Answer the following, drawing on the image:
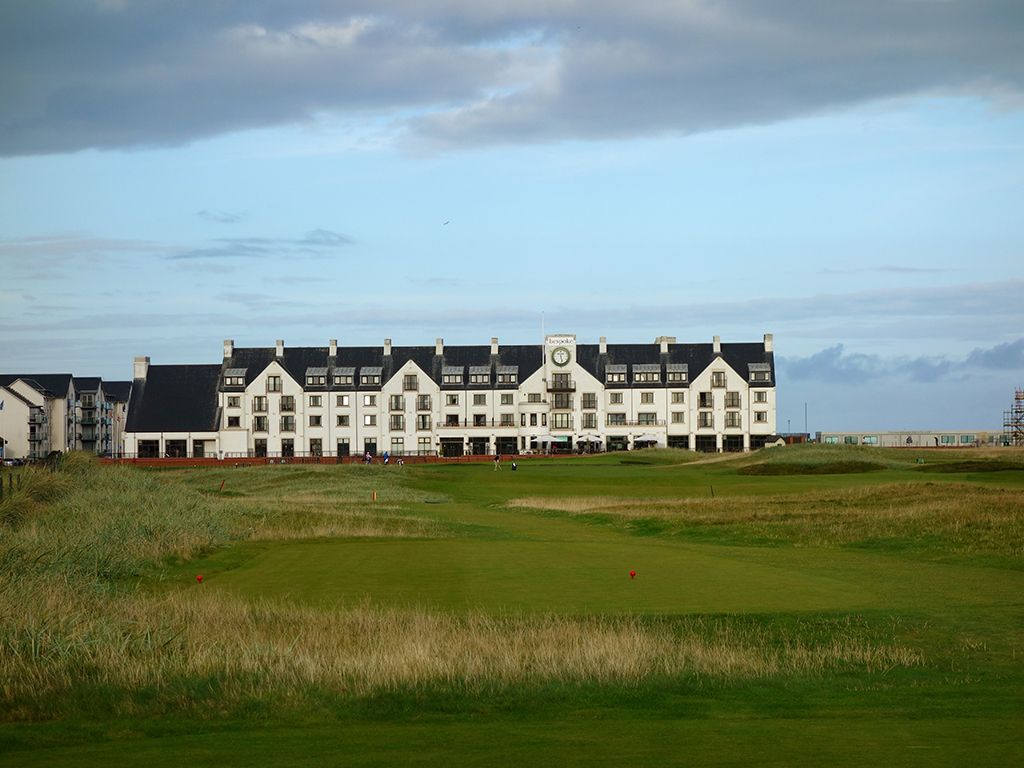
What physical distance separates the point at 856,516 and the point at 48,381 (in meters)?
110

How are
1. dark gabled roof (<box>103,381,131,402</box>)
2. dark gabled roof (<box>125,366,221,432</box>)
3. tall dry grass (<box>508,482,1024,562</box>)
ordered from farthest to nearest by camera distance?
dark gabled roof (<box>103,381,131,402</box>), dark gabled roof (<box>125,366,221,432</box>), tall dry grass (<box>508,482,1024,562</box>)

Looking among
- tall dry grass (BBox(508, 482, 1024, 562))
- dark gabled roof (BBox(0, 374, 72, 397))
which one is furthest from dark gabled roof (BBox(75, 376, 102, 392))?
tall dry grass (BBox(508, 482, 1024, 562))

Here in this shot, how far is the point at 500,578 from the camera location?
23.4 meters

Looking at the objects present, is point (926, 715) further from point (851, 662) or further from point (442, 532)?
point (442, 532)

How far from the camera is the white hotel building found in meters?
116

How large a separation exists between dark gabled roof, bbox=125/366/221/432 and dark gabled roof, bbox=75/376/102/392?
23.7 meters

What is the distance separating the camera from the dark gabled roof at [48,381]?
415 feet

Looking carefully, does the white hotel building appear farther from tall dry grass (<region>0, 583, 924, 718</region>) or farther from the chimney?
tall dry grass (<region>0, 583, 924, 718</region>)

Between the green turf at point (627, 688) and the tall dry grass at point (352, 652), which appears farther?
the tall dry grass at point (352, 652)

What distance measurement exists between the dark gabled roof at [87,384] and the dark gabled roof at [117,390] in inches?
266

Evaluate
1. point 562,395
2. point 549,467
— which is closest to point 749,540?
point 549,467

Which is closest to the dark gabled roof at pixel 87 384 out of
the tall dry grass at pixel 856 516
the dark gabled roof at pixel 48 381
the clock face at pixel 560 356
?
the dark gabled roof at pixel 48 381

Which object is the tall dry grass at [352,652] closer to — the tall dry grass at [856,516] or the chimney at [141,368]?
the tall dry grass at [856,516]

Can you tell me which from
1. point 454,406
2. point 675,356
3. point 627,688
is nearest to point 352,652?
point 627,688
